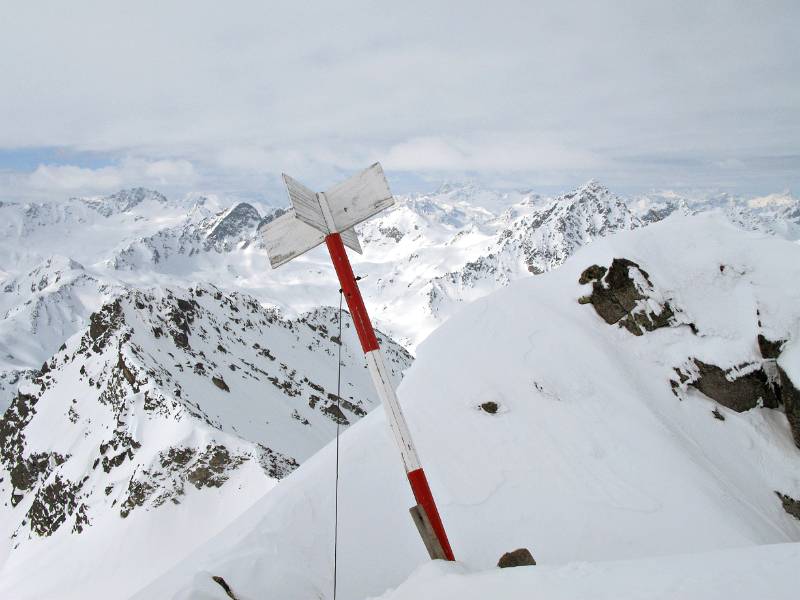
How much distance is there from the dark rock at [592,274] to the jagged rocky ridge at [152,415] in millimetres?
19332

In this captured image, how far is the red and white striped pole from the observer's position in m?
6.26

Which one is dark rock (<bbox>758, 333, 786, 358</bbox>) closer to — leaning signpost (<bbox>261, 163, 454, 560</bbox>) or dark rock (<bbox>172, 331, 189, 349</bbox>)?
leaning signpost (<bbox>261, 163, 454, 560</bbox>)

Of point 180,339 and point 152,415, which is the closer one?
point 152,415

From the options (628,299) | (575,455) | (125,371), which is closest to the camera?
(575,455)

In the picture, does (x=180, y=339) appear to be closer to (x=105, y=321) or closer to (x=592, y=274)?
(x=105, y=321)

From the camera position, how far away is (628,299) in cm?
1734

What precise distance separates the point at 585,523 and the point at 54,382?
71.7m

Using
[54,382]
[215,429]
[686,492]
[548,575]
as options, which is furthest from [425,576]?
[54,382]

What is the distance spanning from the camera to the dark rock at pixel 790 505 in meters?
12.5

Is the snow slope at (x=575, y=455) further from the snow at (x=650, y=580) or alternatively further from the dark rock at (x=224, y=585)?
the dark rock at (x=224, y=585)

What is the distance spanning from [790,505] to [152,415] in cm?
4697

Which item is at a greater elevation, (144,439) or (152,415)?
(152,415)

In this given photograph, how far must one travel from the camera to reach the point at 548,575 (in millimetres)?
5066

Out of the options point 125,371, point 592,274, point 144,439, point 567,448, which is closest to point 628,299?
point 592,274
